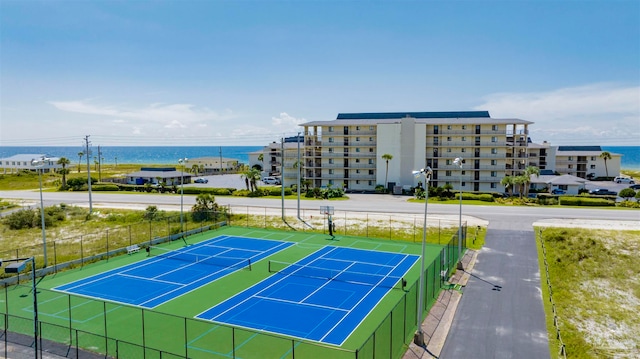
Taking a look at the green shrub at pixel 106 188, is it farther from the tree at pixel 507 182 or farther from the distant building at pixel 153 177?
the tree at pixel 507 182

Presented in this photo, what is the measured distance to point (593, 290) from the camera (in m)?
27.6

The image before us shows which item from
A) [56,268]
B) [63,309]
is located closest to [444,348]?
[63,309]

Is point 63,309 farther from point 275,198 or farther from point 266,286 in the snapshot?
point 275,198

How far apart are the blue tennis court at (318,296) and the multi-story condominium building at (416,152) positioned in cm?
4420

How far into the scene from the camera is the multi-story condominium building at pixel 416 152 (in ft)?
248

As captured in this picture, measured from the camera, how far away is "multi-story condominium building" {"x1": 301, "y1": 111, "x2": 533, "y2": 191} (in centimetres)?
7569

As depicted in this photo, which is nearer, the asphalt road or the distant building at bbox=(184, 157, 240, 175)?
the asphalt road

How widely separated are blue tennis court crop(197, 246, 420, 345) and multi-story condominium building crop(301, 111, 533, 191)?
44197 mm

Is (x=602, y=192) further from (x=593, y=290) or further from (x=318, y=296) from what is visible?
(x=318, y=296)

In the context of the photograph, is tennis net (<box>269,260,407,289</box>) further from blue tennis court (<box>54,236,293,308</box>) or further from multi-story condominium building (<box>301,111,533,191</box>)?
multi-story condominium building (<box>301,111,533,191</box>)

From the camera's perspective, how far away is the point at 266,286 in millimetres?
27375

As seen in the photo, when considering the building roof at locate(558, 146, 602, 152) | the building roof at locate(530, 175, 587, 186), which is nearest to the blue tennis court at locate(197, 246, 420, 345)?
the building roof at locate(530, 175, 587, 186)

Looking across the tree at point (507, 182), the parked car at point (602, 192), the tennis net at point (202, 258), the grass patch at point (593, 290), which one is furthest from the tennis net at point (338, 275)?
the parked car at point (602, 192)

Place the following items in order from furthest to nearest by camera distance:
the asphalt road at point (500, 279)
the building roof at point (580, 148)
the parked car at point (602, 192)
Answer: the building roof at point (580, 148)
the parked car at point (602, 192)
the asphalt road at point (500, 279)
